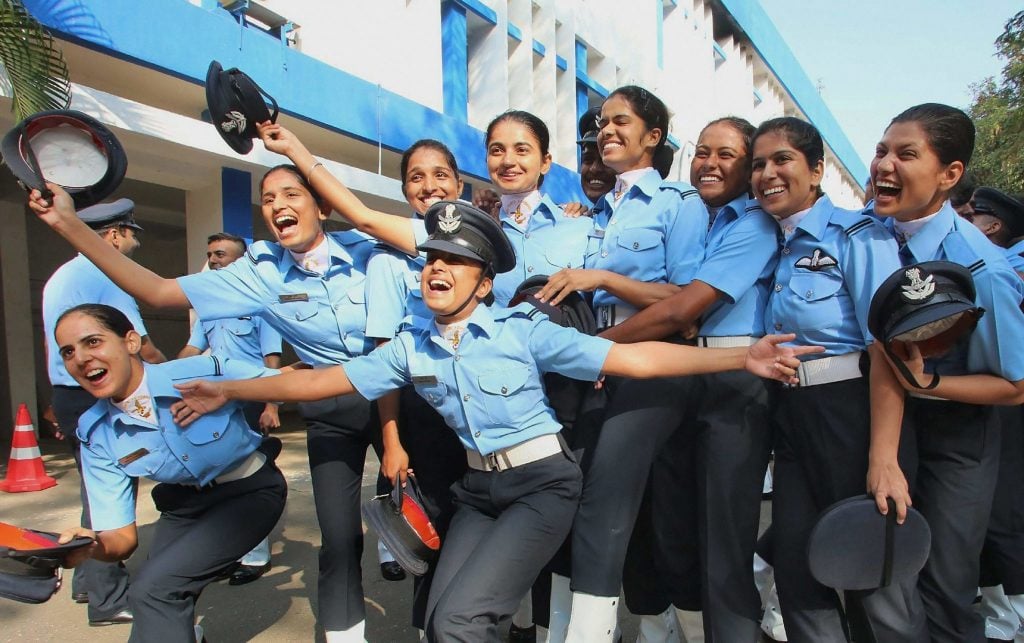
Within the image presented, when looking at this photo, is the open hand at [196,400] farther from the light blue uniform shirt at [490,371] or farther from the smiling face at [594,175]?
the smiling face at [594,175]

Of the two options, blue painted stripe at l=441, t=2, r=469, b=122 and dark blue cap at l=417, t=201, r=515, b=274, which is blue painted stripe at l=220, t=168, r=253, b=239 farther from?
dark blue cap at l=417, t=201, r=515, b=274

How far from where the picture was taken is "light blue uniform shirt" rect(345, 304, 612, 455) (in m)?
2.37

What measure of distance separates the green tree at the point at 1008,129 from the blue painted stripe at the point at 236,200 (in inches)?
460

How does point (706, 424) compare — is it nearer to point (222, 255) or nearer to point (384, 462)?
point (384, 462)

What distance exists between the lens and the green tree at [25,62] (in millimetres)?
4727

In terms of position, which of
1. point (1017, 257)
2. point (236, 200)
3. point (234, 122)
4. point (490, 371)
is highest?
point (236, 200)

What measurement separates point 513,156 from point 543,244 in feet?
1.25

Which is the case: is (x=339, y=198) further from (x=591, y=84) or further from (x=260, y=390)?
(x=591, y=84)

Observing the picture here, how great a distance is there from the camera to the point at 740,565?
7.80 feet

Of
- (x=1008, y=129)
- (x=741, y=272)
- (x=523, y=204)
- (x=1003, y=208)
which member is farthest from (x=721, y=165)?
(x=1008, y=129)

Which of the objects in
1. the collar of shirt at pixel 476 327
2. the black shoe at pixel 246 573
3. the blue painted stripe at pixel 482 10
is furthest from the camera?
the blue painted stripe at pixel 482 10

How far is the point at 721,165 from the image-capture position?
2.74m

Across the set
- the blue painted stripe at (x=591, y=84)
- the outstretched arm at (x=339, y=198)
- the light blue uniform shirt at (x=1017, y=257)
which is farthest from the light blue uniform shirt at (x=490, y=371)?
the blue painted stripe at (x=591, y=84)

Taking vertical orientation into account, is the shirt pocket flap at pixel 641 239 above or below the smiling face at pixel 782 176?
below
